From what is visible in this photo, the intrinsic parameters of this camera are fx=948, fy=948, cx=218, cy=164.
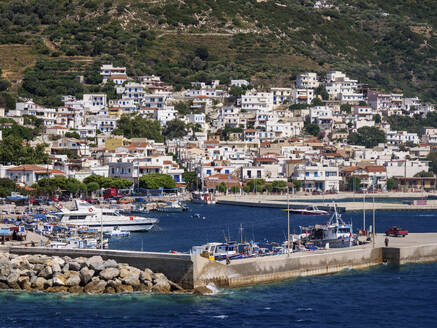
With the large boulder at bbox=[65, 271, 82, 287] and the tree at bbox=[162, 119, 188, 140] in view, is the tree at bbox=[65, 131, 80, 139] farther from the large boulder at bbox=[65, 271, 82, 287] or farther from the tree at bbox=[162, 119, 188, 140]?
the large boulder at bbox=[65, 271, 82, 287]

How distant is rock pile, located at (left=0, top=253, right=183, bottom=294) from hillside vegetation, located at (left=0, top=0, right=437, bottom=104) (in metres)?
100

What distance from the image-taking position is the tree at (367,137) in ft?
464

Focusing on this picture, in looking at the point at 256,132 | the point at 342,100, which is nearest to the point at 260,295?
the point at 256,132

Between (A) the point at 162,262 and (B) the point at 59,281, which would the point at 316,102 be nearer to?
(A) the point at 162,262

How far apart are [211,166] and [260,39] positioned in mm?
71189

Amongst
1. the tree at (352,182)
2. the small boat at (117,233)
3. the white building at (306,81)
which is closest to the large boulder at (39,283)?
the small boat at (117,233)

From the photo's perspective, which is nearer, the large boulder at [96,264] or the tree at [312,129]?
the large boulder at [96,264]

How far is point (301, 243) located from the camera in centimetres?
5356

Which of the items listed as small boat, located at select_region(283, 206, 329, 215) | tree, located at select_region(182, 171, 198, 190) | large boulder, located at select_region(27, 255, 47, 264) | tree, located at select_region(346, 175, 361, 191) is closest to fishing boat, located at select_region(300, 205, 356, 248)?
large boulder, located at select_region(27, 255, 47, 264)

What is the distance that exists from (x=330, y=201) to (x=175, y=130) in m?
35.7

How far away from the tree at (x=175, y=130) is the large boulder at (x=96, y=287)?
88.6m

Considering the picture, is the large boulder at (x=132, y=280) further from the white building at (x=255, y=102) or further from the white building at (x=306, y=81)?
the white building at (x=306, y=81)

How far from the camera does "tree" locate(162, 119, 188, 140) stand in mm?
130500

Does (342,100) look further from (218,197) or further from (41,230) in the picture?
(41,230)
